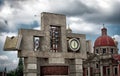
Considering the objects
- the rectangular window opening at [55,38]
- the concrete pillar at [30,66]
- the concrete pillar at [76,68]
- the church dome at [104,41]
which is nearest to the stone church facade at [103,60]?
the church dome at [104,41]

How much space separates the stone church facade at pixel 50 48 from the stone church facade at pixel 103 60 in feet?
99.8

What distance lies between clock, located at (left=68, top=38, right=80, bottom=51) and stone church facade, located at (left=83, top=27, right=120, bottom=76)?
1194 inches

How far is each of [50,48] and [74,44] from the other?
2724 millimetres

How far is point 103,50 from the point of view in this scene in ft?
244

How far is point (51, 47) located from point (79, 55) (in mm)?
3102

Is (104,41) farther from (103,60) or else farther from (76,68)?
(76,68)

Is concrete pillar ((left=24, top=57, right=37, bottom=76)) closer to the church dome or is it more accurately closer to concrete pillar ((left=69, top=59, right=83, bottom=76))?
concrete pillar ((left=69, top=59, right=83, bottom=76))

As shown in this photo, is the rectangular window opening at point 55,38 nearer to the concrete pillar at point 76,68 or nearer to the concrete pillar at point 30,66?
the concrete pillar at point 76,68

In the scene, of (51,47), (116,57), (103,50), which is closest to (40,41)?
(51,47)

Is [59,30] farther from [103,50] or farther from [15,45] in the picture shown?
[103,50]

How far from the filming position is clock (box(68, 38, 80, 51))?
27.4 metres

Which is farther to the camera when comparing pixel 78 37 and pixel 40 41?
pixel 78 37

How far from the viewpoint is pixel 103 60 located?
65562 millimetres

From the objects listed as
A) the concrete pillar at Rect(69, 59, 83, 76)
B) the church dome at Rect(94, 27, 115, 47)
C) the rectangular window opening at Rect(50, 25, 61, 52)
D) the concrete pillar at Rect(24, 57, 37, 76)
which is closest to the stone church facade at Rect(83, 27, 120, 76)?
the church dome at Rect(94, 27, 115, 47)
